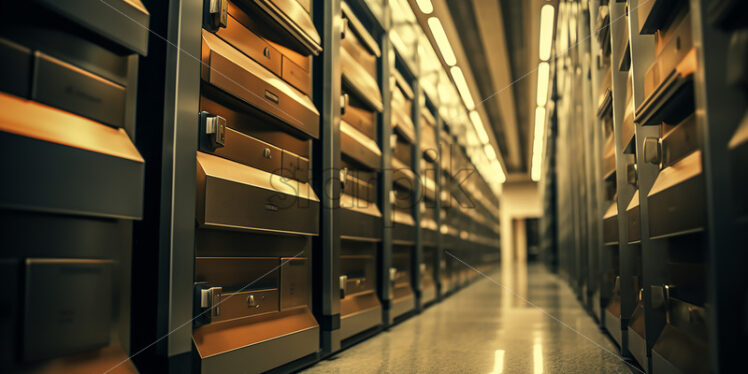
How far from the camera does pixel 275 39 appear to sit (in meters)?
2.12

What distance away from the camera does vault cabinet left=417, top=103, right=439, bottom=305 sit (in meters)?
4.69

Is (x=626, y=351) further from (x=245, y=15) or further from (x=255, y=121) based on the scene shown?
(x=245, y=15)

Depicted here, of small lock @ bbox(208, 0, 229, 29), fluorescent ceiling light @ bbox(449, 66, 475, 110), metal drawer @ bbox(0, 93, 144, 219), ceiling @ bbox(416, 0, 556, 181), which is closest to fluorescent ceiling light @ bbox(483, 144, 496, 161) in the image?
ceiling @ bbox(416, 0, 556, 181)

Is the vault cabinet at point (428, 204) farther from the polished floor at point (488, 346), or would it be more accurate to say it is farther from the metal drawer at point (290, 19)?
the metal drawer at point (290, 19)

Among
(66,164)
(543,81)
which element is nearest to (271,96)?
(66,164)

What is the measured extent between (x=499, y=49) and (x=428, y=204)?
2.99 m

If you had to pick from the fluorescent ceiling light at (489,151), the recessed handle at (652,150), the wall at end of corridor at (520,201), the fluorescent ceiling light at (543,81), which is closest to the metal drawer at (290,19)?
the recessed handle at (652,150)

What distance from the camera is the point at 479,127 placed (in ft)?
26.7

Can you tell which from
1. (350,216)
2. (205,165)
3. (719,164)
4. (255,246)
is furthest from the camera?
(350,216)

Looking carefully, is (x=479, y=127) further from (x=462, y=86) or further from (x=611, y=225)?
(x=611, y=225)

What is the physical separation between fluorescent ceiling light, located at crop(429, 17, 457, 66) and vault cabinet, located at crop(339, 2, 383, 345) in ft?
2.99

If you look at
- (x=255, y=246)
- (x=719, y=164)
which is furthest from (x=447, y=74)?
(x=719, y=164)

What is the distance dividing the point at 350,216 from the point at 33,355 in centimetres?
180

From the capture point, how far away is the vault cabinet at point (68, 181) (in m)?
1.03
